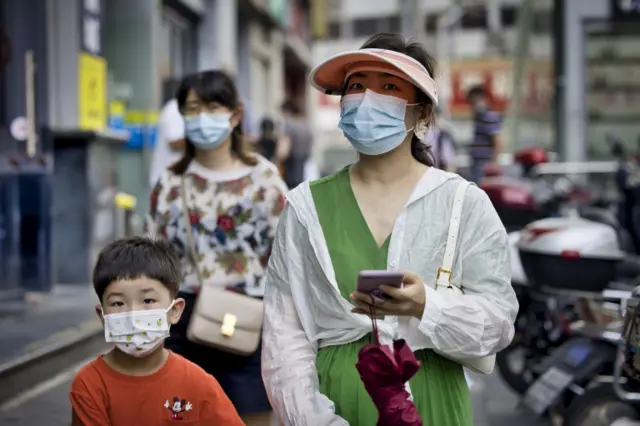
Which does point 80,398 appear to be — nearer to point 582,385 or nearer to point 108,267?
point 108,267

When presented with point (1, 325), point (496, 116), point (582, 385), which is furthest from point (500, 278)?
point (496, 116)

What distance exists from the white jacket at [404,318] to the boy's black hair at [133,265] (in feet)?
1.09

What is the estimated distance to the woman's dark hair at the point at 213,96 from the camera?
191 inches

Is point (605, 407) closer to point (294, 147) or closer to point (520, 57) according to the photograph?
point (294, 147)

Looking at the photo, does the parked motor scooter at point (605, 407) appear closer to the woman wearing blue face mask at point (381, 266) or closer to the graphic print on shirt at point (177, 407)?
the woman wearing blue face mask at point (381, 266)

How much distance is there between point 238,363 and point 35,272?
5.62 meters

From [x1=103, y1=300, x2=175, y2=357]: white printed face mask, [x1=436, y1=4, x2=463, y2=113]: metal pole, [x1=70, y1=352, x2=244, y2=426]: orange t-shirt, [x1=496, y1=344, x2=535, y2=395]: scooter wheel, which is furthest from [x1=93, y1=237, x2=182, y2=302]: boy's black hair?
[x1=436, y1=4, x2=463, y2=113]: metal pole

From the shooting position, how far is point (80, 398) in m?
3.05

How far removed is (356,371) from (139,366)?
2.04 feet

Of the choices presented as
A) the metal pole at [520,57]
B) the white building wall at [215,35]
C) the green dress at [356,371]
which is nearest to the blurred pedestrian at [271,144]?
the white building wall at [215,35]

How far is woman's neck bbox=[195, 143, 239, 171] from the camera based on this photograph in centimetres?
483

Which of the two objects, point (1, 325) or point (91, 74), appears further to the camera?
point (91, 74)

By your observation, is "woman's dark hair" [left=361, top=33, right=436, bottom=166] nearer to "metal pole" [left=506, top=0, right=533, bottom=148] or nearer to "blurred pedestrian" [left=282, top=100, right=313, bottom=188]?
"blurred pedestrian" [left=282, top=100, right=313, bottom=188]

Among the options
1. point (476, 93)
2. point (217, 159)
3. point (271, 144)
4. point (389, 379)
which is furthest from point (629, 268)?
point (271, 144)
